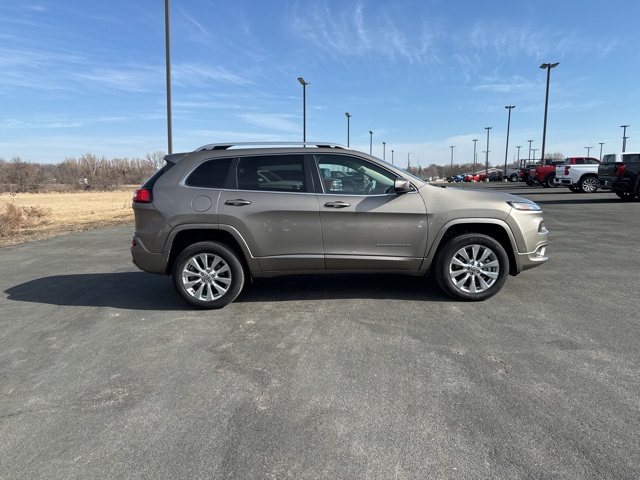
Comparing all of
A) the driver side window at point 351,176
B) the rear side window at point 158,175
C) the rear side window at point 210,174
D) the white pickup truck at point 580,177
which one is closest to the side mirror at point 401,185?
the driver side window at point 351,176

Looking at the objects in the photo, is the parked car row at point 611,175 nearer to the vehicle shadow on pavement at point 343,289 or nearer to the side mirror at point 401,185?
the vehicle shadow on pavement at point 343,289

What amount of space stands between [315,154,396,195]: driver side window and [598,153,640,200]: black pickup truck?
1694cm

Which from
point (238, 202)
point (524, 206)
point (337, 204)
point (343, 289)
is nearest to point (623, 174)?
point (524, 206)

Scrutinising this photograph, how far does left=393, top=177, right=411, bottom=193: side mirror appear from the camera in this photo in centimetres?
489

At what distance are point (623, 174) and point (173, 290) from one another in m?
18.7

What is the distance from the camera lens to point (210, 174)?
517 centimetres

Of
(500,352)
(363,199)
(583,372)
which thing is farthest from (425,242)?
(583,372)

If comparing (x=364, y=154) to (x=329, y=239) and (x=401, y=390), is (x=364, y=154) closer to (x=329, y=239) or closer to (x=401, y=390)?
(x=329, y=239)

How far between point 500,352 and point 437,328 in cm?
72

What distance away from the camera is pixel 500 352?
12.4ft

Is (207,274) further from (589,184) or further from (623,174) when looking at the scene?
(589,184)

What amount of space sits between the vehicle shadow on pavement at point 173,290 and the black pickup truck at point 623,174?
15902mm

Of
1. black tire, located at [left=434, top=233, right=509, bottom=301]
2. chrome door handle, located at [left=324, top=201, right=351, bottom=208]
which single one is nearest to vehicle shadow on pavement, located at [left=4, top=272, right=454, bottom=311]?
black tire, located at [left=434, top=233, right=509, bottom=301]

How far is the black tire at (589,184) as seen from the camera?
23734 mm
